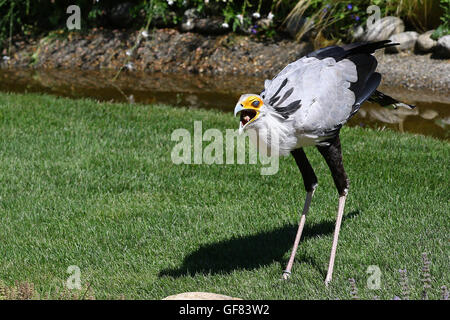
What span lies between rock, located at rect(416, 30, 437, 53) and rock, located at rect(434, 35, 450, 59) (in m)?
0.17

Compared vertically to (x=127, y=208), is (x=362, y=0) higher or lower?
higher

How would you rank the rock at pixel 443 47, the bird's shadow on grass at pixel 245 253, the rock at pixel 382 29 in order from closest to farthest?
the bird's shadow on grass at pixel 245 253 → the rock at pixel 443 47 → the rock at pixel 382 29

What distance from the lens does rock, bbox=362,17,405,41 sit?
9.87 metres

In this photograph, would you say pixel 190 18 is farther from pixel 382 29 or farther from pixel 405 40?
pixel 405 40

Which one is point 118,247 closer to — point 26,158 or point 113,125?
point 26,158

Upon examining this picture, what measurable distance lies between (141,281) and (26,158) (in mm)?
2542

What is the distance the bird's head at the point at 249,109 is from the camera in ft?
10.7

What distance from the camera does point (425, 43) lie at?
963 cm

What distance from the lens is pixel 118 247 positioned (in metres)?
4.22

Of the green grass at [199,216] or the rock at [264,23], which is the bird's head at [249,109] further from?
the rock at [264,23]

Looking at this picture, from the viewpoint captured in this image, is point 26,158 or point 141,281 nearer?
point 141,281

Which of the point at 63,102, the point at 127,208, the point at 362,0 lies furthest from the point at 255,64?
the point at 127,208

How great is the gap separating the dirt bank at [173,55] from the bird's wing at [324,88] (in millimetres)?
5719

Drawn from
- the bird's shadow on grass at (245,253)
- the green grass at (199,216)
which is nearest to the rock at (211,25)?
the green grass at (199,216)
